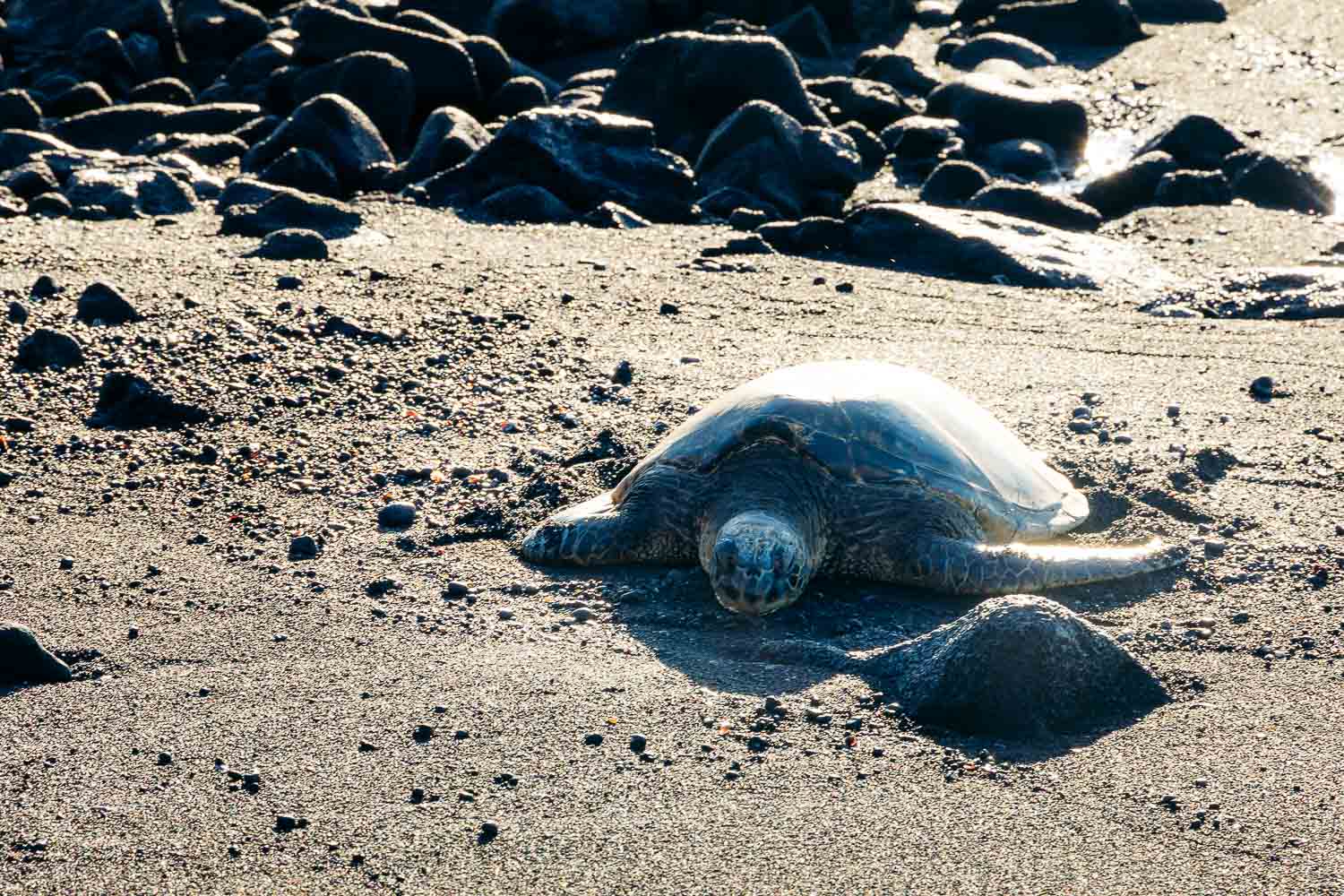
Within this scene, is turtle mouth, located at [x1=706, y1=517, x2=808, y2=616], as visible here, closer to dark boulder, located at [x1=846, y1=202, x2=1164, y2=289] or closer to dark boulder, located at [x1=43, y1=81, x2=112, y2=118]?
dark boulder, located at [x1=846, y1=202, x2=1164, y2=289]

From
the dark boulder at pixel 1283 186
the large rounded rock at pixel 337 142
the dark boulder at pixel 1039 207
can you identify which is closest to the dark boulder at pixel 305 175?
the large rounded rock at pixel 337 142

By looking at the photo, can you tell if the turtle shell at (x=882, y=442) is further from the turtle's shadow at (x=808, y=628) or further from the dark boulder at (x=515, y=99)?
the dark boulder at (x=515, y=99)

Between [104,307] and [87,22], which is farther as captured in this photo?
[87,22]

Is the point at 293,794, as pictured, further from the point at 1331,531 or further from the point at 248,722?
the point at 1331,531

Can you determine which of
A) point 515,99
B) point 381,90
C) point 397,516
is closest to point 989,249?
point 397,516

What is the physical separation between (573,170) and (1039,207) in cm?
297

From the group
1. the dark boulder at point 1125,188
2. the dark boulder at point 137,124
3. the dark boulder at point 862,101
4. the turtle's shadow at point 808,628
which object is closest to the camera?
the turtle's shadow at point 808,628

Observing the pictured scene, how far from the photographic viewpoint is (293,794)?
3.59m

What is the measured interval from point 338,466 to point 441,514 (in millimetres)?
595

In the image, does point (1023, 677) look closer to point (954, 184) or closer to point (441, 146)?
point (954, 184)

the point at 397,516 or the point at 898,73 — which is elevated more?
the point at 898,73

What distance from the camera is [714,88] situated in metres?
12.1

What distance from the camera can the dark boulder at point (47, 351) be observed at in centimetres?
661

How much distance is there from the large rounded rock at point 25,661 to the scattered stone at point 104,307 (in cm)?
316
